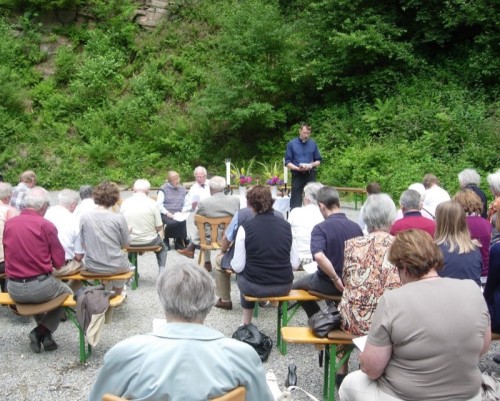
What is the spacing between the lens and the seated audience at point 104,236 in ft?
18.0

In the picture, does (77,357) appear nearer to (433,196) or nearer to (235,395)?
(235,395)

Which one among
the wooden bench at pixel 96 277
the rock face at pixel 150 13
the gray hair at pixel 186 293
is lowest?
the wooden bench at pixel 96 277

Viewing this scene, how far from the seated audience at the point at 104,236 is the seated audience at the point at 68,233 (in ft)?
0.41

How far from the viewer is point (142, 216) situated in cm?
687

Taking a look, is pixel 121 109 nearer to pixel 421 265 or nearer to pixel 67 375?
pixel 67 375

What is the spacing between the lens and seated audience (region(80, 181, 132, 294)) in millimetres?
5477

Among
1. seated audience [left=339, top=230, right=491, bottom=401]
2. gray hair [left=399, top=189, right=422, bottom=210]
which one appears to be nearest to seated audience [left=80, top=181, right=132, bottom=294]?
gray hair [left=399, top=189, right=422, bottom=210]

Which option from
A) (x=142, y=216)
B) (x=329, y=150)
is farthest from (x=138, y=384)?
(x=329, y=150)

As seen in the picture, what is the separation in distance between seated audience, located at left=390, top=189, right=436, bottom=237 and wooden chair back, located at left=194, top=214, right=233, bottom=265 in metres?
2.37

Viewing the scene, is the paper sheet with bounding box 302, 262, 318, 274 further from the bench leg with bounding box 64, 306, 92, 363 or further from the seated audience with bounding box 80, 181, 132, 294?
the bench leg with bounding box 64, 306, 92, 363

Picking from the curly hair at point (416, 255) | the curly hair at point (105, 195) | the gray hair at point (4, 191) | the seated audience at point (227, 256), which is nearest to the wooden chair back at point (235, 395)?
the curly hair at point (416, 255)

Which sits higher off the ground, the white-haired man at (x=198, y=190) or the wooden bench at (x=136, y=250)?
the white-haired man at (x=198, y=190)

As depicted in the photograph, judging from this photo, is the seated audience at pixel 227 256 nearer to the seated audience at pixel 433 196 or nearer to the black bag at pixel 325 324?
the black bag at pixel 325 324

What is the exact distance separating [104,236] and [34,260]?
0.80 meters
